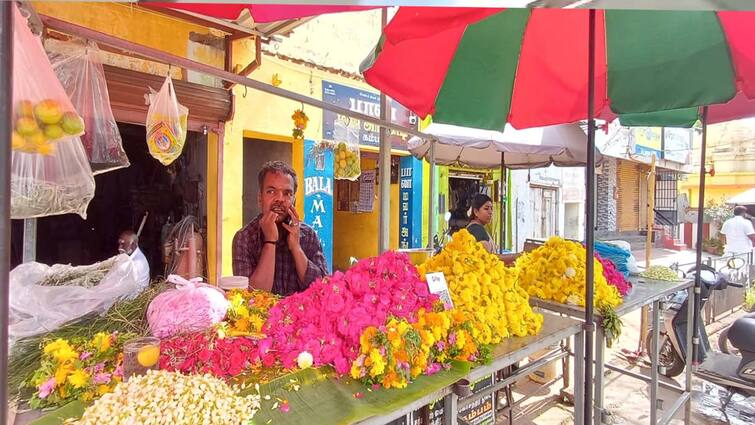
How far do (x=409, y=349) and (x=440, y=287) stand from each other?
1.50ft

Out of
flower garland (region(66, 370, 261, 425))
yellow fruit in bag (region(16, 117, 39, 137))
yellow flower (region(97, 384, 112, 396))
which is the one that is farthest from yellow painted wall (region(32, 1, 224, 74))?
flower garland (region(66, 370, 261, 425))

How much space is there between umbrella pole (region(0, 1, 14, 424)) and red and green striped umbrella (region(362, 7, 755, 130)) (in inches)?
59.2

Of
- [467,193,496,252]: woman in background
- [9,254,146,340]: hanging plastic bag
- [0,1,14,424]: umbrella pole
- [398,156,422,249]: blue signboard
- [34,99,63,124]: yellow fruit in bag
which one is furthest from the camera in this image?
[398,156,422,249]: blue signboard

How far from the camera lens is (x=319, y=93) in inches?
259

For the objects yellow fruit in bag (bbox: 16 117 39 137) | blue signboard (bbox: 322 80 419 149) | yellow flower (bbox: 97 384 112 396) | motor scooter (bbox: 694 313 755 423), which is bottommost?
motor scooter (bbox: 694 313 755 423)

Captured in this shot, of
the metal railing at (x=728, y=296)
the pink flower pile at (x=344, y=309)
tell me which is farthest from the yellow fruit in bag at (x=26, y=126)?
the metal railing at (x=728, y=296)

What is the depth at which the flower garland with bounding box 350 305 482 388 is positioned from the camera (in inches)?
60.8

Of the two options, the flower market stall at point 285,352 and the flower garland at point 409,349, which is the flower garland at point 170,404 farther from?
the flower garland at point 409,349

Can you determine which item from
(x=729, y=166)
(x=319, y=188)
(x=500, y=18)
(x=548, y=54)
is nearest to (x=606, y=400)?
(x=548, y=54)

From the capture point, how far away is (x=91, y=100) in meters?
2.41

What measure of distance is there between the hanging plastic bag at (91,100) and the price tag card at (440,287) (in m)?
1.90

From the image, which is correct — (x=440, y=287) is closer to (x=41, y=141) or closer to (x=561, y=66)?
(x=41, y=141)

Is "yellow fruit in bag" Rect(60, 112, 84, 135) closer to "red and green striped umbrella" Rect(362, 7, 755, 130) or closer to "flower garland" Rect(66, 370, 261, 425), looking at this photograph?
"flower garland" Rect(66, 370, 261, 425)

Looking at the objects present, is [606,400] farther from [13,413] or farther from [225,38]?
[225,38]
